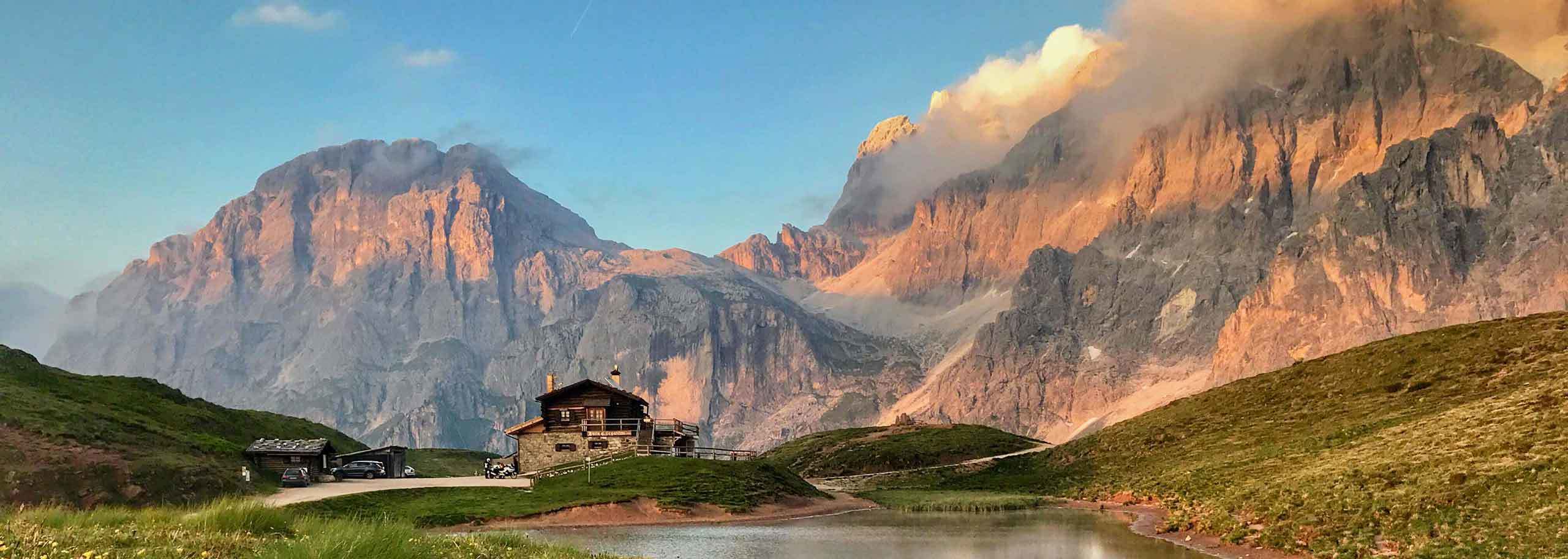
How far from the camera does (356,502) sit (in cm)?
5950

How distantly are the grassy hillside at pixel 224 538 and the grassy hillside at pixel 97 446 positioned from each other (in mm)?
25598

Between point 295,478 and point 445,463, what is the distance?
194ft

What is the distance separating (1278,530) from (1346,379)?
4218cm

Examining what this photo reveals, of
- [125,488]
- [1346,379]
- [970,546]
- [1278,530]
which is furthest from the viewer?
[1346,379]

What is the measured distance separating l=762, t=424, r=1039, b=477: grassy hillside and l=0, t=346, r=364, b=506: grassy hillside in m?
67.7

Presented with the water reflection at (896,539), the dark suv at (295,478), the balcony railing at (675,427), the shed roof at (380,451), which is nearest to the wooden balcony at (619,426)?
the balcony railing at (675,427)

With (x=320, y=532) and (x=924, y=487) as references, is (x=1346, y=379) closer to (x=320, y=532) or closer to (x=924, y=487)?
(x=924, y=487)

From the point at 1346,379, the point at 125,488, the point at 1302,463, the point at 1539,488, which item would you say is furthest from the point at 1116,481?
the point at 125,488

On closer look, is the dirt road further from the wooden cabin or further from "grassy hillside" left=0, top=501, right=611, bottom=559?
"grassy hillside" left=0, top=501, right=611, bottom=559

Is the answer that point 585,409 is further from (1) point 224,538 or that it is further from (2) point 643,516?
(1) point 224,538

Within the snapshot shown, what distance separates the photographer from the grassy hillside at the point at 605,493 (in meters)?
58.7

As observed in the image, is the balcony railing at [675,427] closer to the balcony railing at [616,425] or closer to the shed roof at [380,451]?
the balcony railing at [616,425]

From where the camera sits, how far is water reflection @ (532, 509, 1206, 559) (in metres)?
46.5

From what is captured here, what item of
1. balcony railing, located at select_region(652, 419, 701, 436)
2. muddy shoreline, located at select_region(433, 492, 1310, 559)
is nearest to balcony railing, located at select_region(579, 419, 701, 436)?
balcony railing, located at select_region(652, 419, 701, 436)
